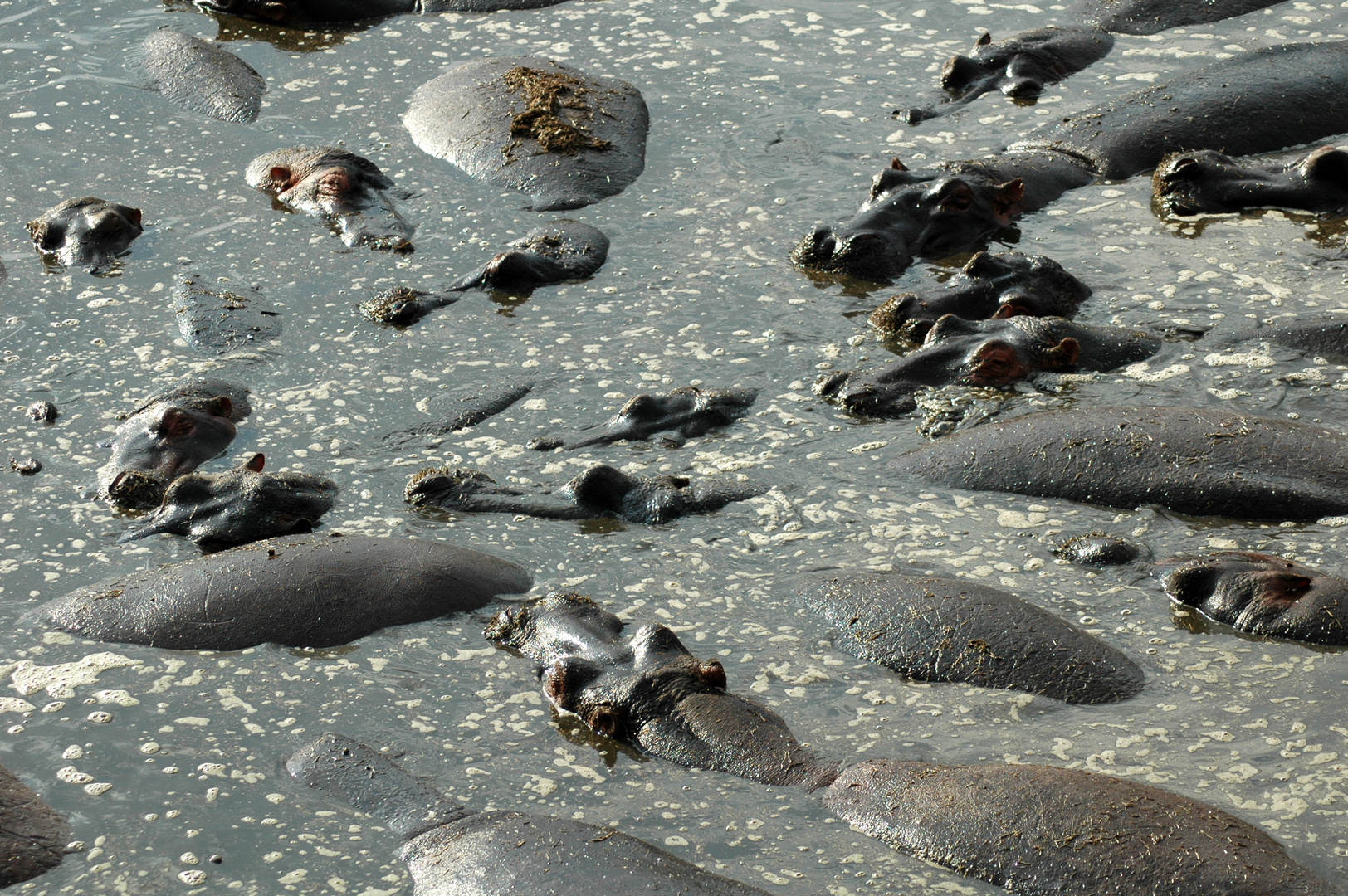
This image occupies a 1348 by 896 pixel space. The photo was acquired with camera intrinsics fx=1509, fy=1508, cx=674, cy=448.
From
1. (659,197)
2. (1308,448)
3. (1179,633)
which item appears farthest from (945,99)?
(1179,633)

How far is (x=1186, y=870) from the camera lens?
3611 mm

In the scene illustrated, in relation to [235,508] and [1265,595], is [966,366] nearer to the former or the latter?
[1265,595]

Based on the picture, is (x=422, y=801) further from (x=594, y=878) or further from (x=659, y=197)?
(x=659, y=197)

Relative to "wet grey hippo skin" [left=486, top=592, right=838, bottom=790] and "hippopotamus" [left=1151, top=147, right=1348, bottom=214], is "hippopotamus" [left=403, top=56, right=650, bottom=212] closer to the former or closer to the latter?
"hippopotamus" [left=1151, top=147, right=1348, bottom=214]

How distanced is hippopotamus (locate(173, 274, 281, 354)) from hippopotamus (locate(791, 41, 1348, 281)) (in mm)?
2661

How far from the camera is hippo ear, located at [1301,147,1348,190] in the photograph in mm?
7762

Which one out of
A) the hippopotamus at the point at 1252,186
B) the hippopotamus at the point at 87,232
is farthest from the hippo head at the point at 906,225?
the hippopotamus at the point at 87,232

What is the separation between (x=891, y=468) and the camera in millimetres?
5895

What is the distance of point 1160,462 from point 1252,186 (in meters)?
2.96

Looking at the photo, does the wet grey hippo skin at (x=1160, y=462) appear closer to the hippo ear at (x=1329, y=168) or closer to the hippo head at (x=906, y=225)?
the hippo head at (x=906, y=225)

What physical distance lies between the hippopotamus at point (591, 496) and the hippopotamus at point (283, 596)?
497 millimetres

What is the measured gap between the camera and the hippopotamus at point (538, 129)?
8398mm

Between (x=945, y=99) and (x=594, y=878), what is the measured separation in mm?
6672

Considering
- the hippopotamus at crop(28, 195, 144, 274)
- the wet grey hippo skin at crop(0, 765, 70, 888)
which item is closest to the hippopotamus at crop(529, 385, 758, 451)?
the wet grey hippo skin at crop(0, 765, 70, 888)
